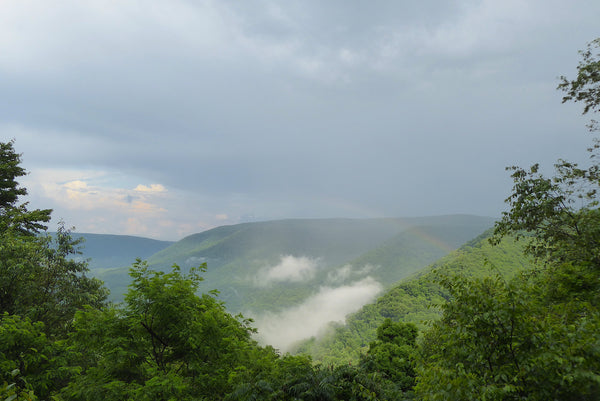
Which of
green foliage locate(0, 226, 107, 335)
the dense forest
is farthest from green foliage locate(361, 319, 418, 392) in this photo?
green foliage locate(0, 226, 107, 335)

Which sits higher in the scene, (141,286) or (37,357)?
(141,286)

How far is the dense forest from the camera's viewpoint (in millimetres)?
5230

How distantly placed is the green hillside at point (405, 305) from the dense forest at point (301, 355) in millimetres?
102935

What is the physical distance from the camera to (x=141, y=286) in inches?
418

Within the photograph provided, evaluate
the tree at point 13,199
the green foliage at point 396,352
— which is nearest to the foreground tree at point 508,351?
the green foliage at point 396,352

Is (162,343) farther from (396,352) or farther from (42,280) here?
(396,352)

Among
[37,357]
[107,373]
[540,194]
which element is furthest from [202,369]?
[540,194]

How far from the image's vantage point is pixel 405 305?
384 feet

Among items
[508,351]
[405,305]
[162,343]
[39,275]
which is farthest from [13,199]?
[405,305]

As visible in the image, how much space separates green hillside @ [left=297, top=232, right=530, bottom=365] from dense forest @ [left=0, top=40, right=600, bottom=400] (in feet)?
338

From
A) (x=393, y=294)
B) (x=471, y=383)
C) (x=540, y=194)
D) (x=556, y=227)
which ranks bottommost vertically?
(x=393, y=294)

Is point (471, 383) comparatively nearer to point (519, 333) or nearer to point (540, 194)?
point (519, 333)

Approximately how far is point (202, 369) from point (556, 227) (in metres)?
16.2

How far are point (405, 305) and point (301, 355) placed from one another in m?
120
